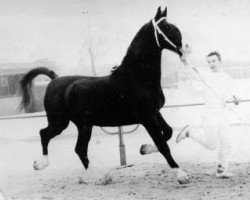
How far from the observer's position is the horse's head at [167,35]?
3930 mm

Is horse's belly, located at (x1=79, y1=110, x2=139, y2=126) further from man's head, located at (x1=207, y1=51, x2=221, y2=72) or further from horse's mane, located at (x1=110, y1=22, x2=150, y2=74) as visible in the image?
man's head, located at (x1=207, y1=51, x2=221, y2=72)

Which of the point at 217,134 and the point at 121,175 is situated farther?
the point at 121,175

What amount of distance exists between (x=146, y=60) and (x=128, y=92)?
1.19 ft

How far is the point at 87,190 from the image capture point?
4098 mm

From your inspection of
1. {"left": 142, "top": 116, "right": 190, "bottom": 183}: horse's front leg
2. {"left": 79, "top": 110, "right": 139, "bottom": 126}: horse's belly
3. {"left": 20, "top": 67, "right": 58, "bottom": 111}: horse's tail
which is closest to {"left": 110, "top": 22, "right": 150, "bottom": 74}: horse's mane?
{"left": 79, "top": 110, "right": 139, "bottom": 126}: horse's belly

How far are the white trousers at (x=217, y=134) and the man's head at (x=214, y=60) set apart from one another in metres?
0.47

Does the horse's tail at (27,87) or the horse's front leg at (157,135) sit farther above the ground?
the horse's tail at (27,87)

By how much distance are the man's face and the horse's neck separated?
523 mm

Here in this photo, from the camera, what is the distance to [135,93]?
4.02m

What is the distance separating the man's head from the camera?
161 inches

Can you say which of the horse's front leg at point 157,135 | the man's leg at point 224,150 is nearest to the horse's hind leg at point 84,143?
the horse's front leg at point 157,135

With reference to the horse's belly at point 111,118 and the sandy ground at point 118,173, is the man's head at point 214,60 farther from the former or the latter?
the sandy ground at point 118,173

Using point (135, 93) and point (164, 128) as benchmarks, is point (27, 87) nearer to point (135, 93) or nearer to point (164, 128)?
point (135, 93)

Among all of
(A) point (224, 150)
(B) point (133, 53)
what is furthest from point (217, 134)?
(B) point (133, 53)
